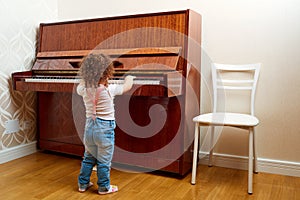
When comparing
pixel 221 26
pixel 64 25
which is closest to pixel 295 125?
pixel 221 26

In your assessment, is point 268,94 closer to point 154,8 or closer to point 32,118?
point 154,8

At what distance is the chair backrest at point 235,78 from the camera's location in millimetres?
2342

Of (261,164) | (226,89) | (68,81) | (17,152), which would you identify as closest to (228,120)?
(226,89)

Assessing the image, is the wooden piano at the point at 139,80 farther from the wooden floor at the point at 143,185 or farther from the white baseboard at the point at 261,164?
the white baseboard at the point at 261,164

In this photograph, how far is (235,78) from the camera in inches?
97.8

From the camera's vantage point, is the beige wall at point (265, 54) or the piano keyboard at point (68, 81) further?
the beige wall at point (265, 54)

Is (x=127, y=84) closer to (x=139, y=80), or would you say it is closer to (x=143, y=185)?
(x=139, y=80)

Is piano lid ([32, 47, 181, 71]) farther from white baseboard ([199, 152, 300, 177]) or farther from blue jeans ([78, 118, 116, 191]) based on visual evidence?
white baseboard ([199, 152, 300, 177])

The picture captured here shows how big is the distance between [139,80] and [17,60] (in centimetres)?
128

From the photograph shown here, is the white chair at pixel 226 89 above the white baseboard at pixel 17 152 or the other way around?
above

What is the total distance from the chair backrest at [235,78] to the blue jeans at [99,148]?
944mm

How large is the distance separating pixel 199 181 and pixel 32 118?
1.68m

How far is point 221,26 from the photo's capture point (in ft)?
8.11

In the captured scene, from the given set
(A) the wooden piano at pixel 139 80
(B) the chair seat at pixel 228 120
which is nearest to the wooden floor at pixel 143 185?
(A) the wooden piano at pixel 139 80
